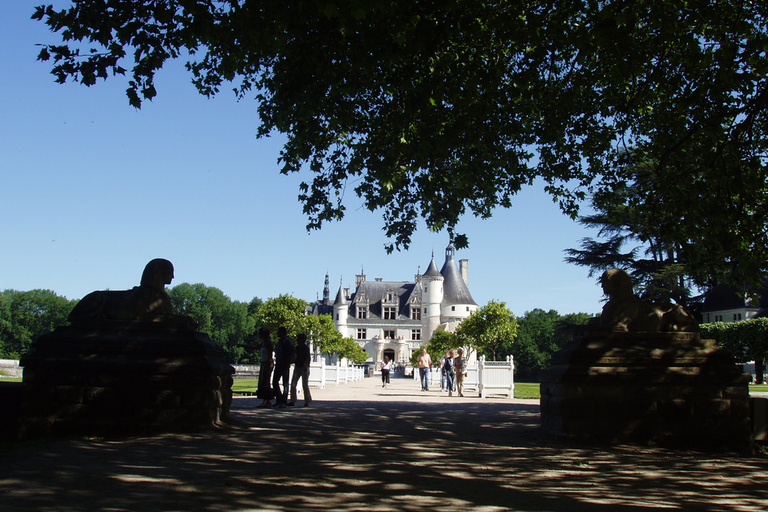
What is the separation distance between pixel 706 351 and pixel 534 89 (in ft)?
16.2

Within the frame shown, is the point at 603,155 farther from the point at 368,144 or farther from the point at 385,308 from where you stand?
the point at 385,308

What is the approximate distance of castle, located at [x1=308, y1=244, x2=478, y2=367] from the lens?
106125 mm

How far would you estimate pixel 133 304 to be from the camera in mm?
8445

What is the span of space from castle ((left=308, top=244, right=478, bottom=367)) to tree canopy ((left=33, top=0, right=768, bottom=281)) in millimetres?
91041

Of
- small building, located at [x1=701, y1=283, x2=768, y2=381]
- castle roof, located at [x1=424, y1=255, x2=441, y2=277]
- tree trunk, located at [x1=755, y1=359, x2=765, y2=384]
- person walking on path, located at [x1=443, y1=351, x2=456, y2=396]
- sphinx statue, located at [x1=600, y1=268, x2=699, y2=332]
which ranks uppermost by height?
castle roof, located at [x1=424, y1=255, x2=441, y2=277]

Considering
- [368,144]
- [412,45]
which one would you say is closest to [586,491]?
[412,45]

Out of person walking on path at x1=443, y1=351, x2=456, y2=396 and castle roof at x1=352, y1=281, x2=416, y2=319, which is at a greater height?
castle roof at x1=352, y1=281, x2=416, y2=319

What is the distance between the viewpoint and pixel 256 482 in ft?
17.7

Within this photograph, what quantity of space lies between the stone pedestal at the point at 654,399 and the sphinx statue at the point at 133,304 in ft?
17.3

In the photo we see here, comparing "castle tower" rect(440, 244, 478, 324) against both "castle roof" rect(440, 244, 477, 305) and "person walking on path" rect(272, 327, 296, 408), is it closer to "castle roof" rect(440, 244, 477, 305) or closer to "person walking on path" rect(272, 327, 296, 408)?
"castle roof" rect(440, 244, 477, 305)

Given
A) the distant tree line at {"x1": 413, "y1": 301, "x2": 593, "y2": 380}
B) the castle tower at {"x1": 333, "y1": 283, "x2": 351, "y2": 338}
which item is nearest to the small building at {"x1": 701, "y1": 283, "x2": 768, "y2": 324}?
the distant tree line at {"x1": 413, "y1": 301, "x2": 593, "y2": 380}

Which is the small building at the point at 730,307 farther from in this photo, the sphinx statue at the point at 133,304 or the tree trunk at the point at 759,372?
the sphinx statue at the point at 133,304

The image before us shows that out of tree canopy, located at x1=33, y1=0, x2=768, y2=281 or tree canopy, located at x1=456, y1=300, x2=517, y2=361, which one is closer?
tree canopy, located at x1=33, y1=0, x2=768, y2=281

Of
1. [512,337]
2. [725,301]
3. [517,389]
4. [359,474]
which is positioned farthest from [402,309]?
[359,474]
